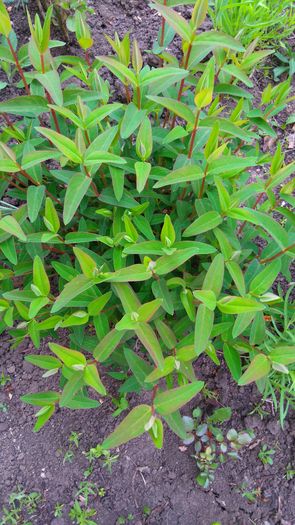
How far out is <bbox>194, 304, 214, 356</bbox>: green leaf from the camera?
1.19m

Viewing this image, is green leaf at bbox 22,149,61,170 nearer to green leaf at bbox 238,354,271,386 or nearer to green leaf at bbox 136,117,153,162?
green leaf at bbox 136,117,153,162

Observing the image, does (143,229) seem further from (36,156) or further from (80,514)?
(80,514)

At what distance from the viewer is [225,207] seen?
4.31 feet

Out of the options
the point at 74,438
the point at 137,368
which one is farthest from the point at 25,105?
the point at 74,438

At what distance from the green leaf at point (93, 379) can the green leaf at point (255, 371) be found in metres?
0.37

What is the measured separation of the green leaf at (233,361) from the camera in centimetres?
147

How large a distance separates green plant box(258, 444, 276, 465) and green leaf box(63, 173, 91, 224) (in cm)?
129

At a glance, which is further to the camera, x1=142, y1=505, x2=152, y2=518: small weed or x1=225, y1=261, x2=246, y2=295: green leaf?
x1=142, y1=505, x2=152, y2=518: small weed

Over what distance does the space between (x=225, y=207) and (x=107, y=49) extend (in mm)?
1648

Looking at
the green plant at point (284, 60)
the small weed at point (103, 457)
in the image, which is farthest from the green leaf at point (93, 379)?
the green plant at point (284, 60)

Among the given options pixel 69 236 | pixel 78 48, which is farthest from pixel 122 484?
pixel 78 48

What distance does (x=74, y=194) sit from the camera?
4.08 feet

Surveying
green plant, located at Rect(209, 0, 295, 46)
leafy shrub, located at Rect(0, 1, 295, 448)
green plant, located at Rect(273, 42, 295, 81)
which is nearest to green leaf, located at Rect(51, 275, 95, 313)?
leafy shrub, located at Rect(0, 1, 295, 448)

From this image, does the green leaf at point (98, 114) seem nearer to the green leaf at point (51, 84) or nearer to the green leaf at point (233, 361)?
the green leaf at point (51, 84)
